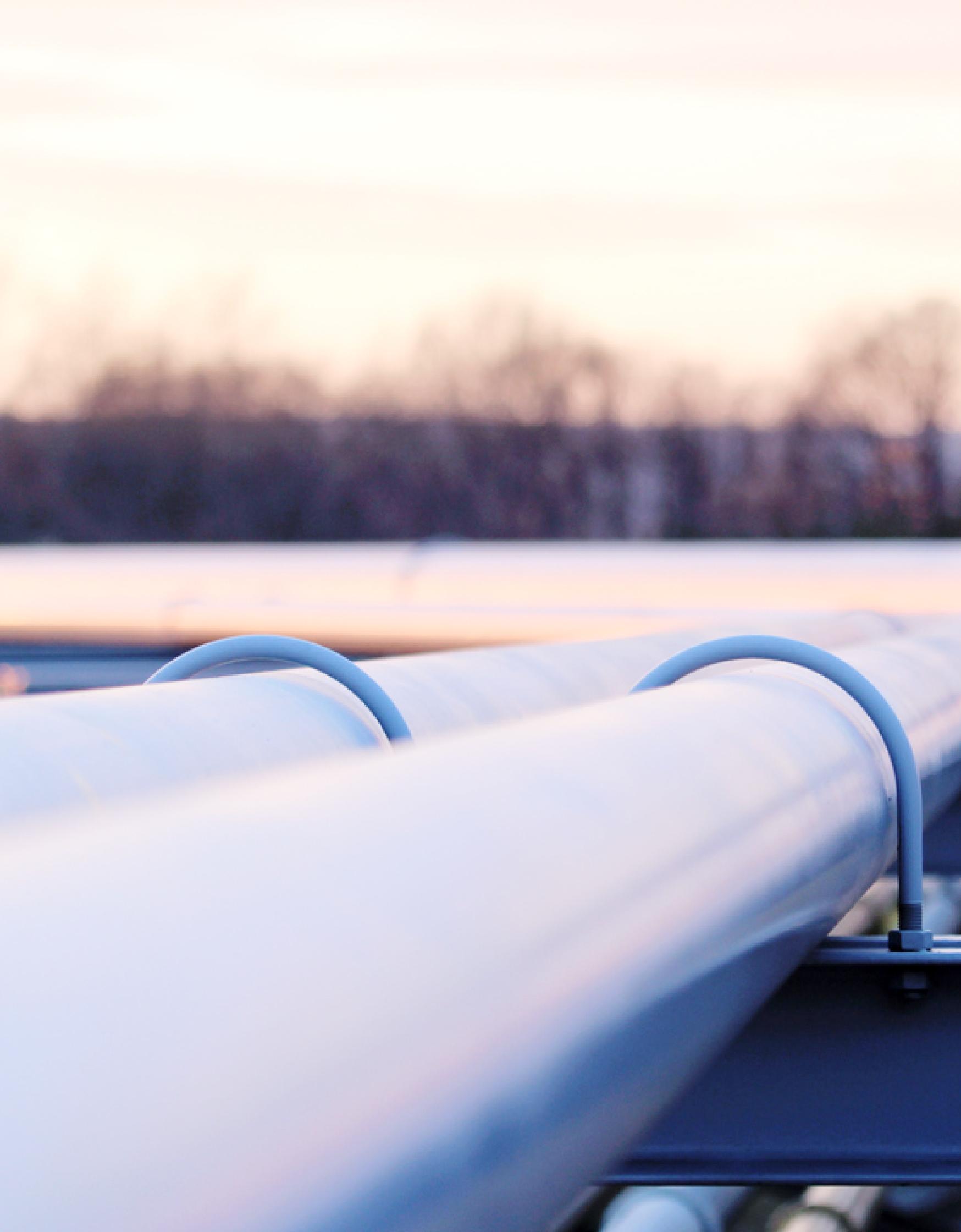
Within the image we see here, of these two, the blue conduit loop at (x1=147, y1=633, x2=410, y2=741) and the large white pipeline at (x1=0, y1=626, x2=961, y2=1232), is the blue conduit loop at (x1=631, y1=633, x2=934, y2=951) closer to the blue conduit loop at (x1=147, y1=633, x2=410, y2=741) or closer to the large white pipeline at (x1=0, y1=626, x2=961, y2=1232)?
the blue conduit loop at (x1=147, y1=633, x2=410, y2=741)

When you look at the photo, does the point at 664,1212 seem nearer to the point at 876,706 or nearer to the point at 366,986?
the point at 876,706

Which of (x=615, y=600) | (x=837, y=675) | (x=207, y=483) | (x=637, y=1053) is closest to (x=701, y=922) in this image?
(x=637, y=1053)

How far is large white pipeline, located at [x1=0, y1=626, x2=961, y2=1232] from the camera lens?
39 cm

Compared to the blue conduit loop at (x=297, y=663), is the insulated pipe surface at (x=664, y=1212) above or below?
below

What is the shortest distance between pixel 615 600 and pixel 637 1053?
6.35 m

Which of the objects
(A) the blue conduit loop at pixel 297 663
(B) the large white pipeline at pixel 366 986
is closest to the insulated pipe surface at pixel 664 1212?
(A) the blue conduit loop at pixel 297 663

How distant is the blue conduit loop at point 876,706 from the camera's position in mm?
1446

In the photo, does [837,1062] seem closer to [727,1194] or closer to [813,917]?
[813,917]

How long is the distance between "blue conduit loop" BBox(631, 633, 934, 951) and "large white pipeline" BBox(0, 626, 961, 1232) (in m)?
0.54

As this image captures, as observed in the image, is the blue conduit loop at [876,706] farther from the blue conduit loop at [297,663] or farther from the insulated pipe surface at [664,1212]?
the insulated pipe surface at [664,1212]

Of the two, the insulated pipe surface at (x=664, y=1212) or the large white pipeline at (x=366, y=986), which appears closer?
the large white pipeline at (x=366, y=986)

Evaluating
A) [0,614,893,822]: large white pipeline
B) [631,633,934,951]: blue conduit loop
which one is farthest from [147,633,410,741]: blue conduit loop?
[631,633,934,951]: blue conduit loop

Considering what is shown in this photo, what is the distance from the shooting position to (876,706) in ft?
4.79

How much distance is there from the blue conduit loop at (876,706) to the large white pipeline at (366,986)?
539 millimetres
